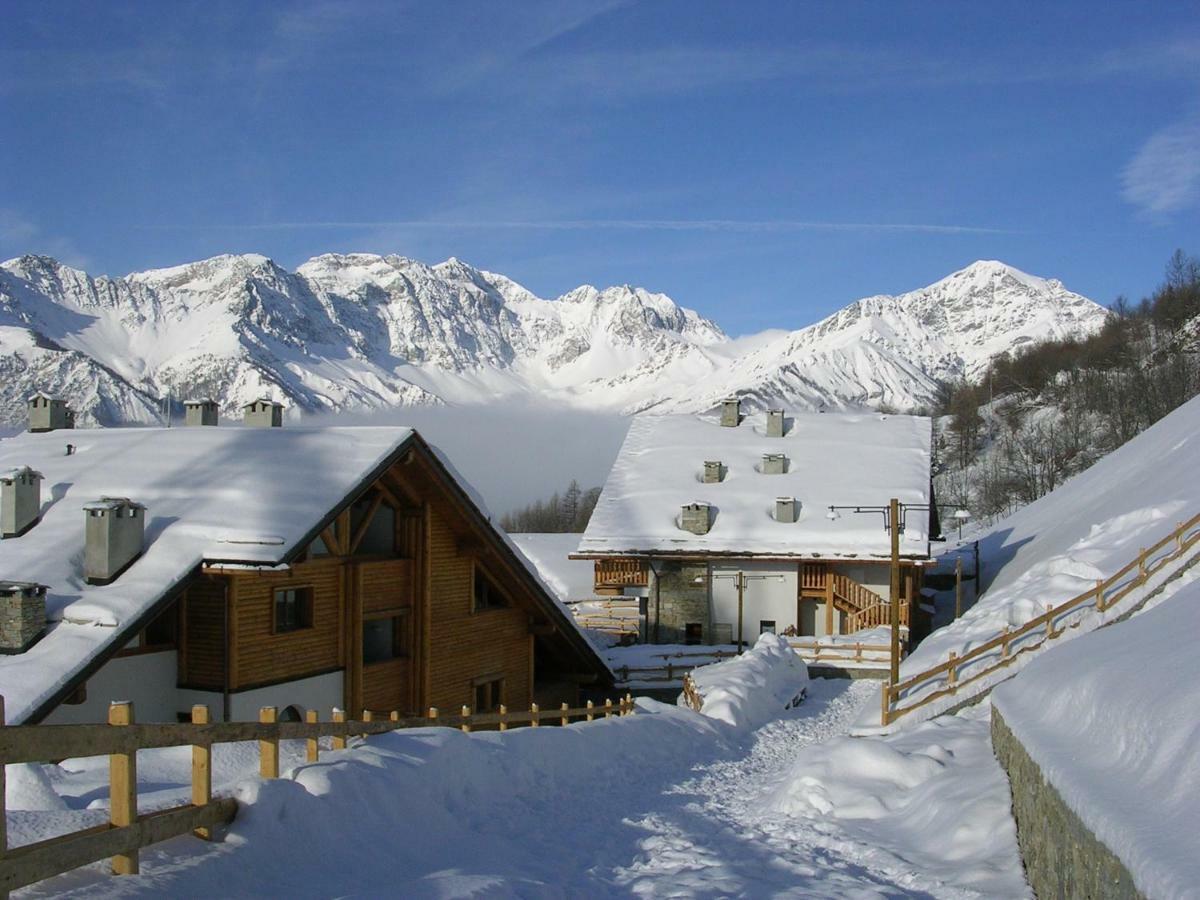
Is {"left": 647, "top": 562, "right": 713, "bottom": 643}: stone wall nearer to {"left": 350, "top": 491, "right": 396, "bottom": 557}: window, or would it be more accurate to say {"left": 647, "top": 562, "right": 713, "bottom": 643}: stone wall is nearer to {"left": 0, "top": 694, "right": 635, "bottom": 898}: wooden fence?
{"left": 350, "top": 491, "right": 396, "bottom": 557}: window

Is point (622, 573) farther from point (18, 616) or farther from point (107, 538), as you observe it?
point (18, 616)

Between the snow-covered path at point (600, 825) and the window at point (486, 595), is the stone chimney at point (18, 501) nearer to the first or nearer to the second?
the window at point (486, 595)

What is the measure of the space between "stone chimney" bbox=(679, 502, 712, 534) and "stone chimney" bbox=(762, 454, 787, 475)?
4198 millimetres

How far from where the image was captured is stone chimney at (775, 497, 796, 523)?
36.5 m

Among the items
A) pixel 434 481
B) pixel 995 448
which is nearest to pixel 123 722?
pixel 434 481

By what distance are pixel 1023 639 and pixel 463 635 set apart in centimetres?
1110

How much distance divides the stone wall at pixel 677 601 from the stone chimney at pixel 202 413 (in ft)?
51.3

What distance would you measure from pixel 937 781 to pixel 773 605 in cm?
2316

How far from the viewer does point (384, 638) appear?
20.5 metres

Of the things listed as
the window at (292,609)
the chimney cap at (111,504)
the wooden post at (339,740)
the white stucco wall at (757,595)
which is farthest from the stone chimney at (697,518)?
the wooden post at (339,740)

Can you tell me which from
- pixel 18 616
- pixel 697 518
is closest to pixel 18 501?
pixel 18 616

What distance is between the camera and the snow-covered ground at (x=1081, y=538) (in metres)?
24.1

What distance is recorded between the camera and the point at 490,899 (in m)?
6.64

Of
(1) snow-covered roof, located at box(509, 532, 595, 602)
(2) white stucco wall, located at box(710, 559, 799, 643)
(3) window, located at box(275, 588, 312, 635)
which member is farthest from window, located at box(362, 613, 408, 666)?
(1) snow-covered roof, located at box(509, 532, 595, 602)
